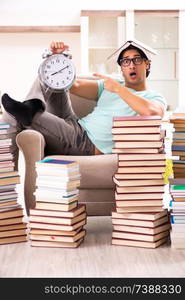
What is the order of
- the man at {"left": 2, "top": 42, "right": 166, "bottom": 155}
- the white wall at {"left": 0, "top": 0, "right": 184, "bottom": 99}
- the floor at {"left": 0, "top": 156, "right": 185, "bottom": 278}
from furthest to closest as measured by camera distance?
the white wall at {"left": 0, "top": 0, "right": 184, "bottom": 99}
the man at {"left": 2, "top": 42, "right": 166, "bottom": 155}
the floor at {"left": 0, "top": 156, "right": 185, "bottom": 278}

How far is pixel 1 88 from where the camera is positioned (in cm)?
688

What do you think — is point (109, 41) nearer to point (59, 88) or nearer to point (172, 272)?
point (59, 88)

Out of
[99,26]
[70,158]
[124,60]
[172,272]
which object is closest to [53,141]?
[70,158]

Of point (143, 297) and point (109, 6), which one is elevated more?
point (109, 6)

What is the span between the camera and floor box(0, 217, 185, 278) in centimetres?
262

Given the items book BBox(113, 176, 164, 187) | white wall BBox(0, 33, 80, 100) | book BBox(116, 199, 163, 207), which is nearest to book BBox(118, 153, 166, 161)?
book BBox(113, 176, 164, 187)

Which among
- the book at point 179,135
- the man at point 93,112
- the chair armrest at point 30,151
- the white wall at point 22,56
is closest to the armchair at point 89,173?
the chair armrest at point 30,151

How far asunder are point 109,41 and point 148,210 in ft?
12.3

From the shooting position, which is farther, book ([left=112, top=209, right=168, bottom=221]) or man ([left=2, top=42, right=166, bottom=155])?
man ([left=2, top=42, right=166, bottom=155])

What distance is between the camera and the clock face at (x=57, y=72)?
3553 mm

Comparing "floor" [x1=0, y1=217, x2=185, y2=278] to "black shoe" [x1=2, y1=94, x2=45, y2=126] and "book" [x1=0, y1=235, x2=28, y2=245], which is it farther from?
"black shoe" [x1=2, y1=94, x2=45, y2=126]

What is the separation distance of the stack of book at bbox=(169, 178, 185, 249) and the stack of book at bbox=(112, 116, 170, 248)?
0.08 meters

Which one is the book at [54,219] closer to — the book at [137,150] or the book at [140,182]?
the book at [140,182]

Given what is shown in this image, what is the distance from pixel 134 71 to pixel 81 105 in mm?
556
